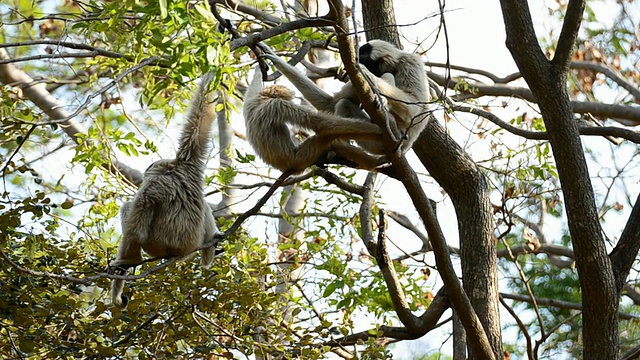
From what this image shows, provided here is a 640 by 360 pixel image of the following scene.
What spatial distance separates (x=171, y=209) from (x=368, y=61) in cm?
228

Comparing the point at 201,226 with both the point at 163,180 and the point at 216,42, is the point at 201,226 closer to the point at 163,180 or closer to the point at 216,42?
the point at 163,180

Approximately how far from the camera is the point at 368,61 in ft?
22.9

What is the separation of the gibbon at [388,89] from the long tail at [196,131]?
79cm

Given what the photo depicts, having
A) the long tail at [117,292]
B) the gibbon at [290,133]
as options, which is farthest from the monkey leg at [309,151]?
the long tail at [117,292]

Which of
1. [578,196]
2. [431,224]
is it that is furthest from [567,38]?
[431,224]

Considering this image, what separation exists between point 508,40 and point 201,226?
130 inches

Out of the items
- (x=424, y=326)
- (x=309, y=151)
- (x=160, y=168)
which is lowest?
(x=424, y=326)

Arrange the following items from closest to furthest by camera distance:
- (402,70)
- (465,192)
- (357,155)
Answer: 1. (357,155)
2. (402,70)
3. (465,192)

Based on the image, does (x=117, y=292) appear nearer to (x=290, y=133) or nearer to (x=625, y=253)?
(x=290, y=133)

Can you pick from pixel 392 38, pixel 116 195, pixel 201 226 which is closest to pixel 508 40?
pixel 392 38

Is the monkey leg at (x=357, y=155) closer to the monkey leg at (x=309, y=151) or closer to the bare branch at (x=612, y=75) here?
the monkey leg at (x=309, y=151)

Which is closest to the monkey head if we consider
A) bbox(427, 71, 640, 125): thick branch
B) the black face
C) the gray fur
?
the gray fur

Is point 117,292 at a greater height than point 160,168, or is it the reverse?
point 160,168

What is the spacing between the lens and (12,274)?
230 inches
